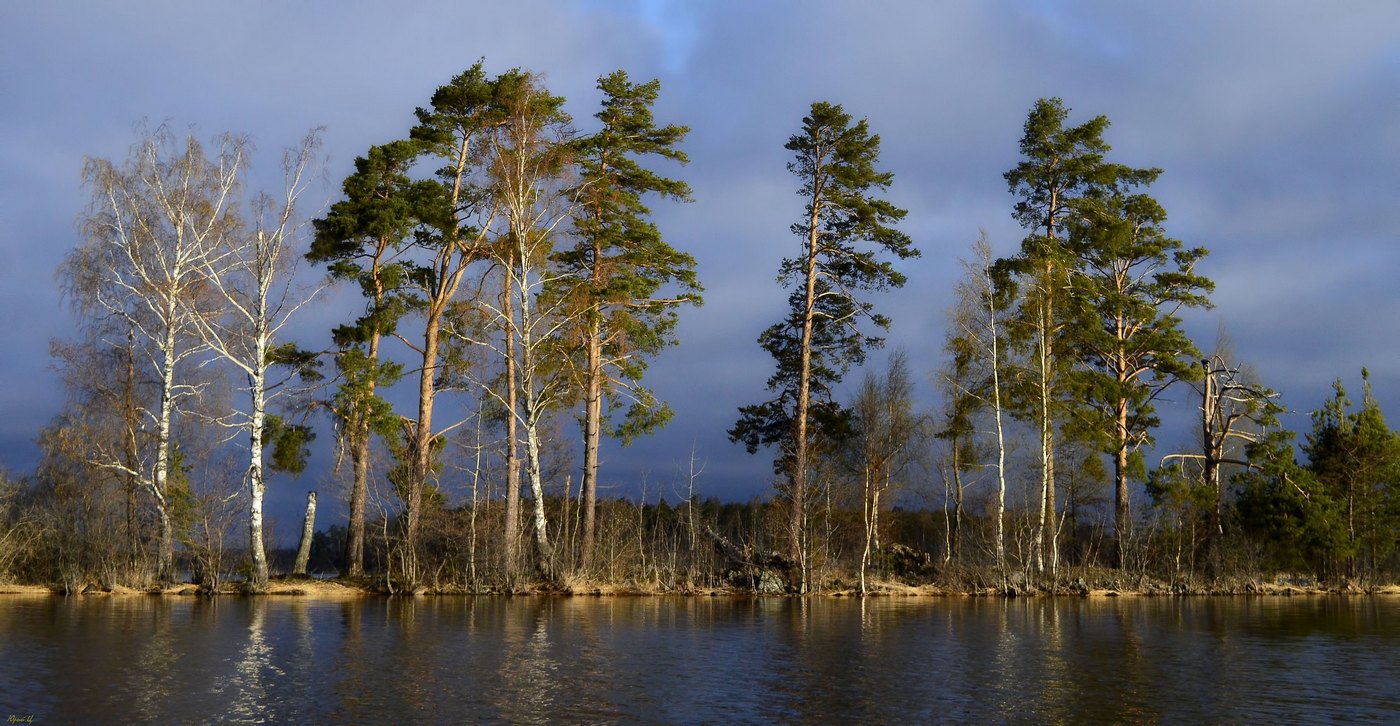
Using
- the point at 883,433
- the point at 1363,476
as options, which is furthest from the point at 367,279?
the point at 1363,476

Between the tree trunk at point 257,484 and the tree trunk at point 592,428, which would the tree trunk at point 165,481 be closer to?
the tree trunk at point 257,484

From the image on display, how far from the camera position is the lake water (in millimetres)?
10117

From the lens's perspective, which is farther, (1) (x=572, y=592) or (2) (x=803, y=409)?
(2) (x=803, y=409)

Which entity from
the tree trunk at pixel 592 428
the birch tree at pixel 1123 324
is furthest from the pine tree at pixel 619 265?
the birch tree at pixel 1123 324

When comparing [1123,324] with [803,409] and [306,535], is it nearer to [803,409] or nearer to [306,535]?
[803,409]

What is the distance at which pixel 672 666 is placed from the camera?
13531 mm

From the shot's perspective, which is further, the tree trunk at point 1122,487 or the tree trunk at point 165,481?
the tree trunk at point 1122,487

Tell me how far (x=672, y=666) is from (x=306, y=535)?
73.2 ft

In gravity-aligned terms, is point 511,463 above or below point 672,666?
above

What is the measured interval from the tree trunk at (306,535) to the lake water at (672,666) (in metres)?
8.41

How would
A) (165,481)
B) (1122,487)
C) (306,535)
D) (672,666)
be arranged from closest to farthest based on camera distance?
(672,666) < (165,481) < (306,535) < (1122,487)

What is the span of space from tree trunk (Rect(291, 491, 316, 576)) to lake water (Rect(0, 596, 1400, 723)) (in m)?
8.41

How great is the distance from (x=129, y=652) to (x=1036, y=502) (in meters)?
30.5

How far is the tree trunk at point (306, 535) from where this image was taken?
32.1 metres
